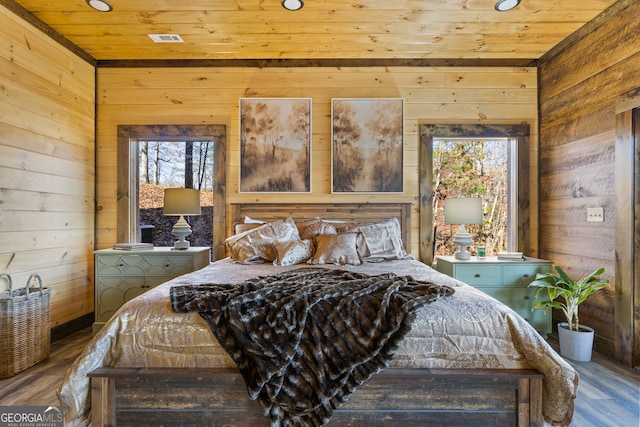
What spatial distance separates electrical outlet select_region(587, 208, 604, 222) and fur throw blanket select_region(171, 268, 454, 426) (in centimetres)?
206

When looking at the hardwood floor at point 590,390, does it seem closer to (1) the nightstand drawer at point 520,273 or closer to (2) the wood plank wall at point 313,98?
(1) the nightstand drawer at point 520,273

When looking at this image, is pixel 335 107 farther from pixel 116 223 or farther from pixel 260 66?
pixel 116 223

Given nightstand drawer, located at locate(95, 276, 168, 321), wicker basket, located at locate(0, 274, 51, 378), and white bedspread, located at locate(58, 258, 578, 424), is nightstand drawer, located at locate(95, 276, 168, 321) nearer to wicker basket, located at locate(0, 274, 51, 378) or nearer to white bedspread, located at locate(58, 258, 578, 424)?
wicker basket, located at locate(0, 274, 51, 378)

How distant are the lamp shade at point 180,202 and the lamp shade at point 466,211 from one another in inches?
100

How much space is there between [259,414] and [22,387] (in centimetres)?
177

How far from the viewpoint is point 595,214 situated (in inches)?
110

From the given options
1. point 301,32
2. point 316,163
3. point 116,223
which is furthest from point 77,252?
point 301,32

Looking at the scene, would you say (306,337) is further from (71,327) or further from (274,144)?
(71,327)

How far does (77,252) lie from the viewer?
129 inches

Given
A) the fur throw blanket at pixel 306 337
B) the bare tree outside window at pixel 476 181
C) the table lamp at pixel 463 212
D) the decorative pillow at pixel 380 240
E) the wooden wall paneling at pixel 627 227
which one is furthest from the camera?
the bare tree outside window at pixel 476 181

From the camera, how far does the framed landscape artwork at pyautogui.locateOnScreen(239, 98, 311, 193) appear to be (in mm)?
3523

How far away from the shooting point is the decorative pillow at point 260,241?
2.76 metres

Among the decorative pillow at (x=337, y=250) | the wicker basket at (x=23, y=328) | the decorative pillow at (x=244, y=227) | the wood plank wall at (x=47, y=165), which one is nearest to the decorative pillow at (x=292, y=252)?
the decorative pillow at (x=337, y=250)

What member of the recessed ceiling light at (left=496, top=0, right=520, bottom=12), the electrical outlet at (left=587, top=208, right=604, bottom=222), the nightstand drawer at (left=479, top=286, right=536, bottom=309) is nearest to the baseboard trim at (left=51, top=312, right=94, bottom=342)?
the nightstand drawer at (left=479, top=286, right=536, bottom=309)
